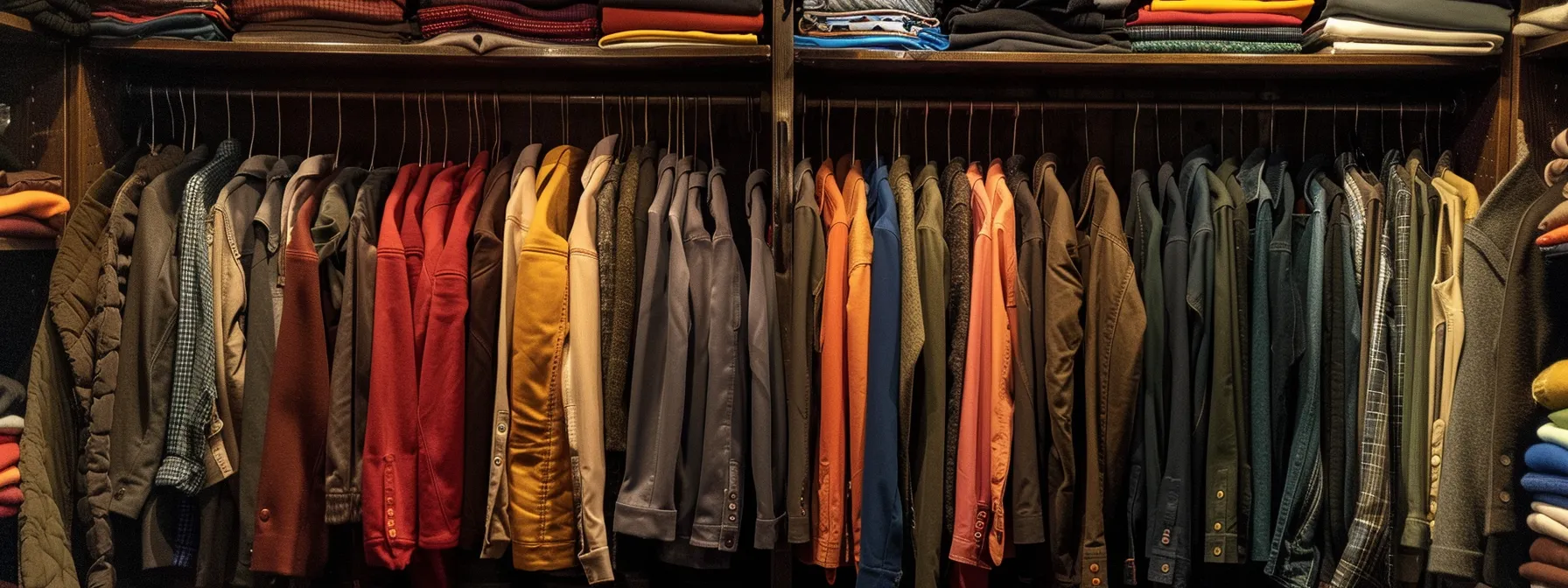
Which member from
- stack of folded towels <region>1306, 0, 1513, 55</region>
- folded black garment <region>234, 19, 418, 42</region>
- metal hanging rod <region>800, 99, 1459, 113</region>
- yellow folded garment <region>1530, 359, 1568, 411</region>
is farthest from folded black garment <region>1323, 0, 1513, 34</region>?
folded black garment <region>234, 19, 418, 42</region>

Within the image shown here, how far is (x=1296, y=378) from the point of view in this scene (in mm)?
2277

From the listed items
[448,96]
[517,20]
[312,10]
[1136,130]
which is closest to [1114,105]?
[1136,130]

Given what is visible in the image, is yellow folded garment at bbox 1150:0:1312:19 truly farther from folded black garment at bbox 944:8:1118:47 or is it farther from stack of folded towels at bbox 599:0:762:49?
stack of folded towels at bbox 599:0:762:49

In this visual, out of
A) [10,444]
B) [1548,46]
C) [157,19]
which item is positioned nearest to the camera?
[10,444]

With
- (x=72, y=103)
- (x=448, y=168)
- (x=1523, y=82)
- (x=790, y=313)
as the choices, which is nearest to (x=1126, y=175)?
(x=1523, y=82)

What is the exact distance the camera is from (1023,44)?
2.39 metres

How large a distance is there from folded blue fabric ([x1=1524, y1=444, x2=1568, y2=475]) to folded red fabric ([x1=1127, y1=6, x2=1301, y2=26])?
3.34 feet

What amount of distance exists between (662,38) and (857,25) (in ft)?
1.37

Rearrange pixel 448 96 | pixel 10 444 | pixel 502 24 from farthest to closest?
pixel 448 96
pixel 502 24
pixel 10 444

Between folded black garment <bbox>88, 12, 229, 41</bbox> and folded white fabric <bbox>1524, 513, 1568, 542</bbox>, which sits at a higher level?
folded black garment <bbox>88, 12, 229, 41</bbox>

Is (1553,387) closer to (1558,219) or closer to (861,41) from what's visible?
(1558,219)

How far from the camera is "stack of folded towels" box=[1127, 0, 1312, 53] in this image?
2.39 meters

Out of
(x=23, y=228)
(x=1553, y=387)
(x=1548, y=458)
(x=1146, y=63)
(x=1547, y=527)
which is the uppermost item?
(x=1146, y=63)

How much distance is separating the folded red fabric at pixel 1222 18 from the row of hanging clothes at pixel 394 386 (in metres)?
0.99
